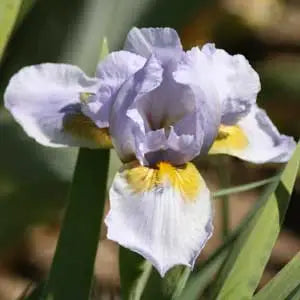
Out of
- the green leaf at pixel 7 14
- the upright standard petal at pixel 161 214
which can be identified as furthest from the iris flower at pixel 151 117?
the green leaf at pixel 7 14

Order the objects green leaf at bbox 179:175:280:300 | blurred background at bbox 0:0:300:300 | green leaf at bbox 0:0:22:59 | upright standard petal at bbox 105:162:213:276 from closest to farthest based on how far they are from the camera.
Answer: upright standard petal at bbox 105:162:213:276, green leaf at bbox 179:175:280:300, green leaf at bbox 0:0:22:59, blurred background at bbox 0:0:300:300

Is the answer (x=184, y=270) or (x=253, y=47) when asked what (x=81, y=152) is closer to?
(x=184, y=270)

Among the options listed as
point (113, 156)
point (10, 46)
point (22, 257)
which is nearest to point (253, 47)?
point (22, 257)

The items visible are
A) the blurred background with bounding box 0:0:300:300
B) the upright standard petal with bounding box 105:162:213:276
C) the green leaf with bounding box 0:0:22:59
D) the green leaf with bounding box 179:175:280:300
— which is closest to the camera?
A: the upright standard petal with bounding box 105:162:213:276

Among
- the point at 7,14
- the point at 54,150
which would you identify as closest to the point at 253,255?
the point at 7,14

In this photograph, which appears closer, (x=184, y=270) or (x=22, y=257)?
(x=184, y=270)

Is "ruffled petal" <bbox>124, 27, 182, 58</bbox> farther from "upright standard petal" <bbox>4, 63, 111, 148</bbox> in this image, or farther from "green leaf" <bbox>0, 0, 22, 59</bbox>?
"green leaf" <bbox>0, 0, 22, 59</bbox>

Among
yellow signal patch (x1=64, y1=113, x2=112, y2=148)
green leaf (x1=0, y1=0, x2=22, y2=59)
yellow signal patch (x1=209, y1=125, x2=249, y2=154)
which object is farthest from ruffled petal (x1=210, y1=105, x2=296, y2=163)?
green leaf (x1=0, y1=0, x2=22, y2=59)
